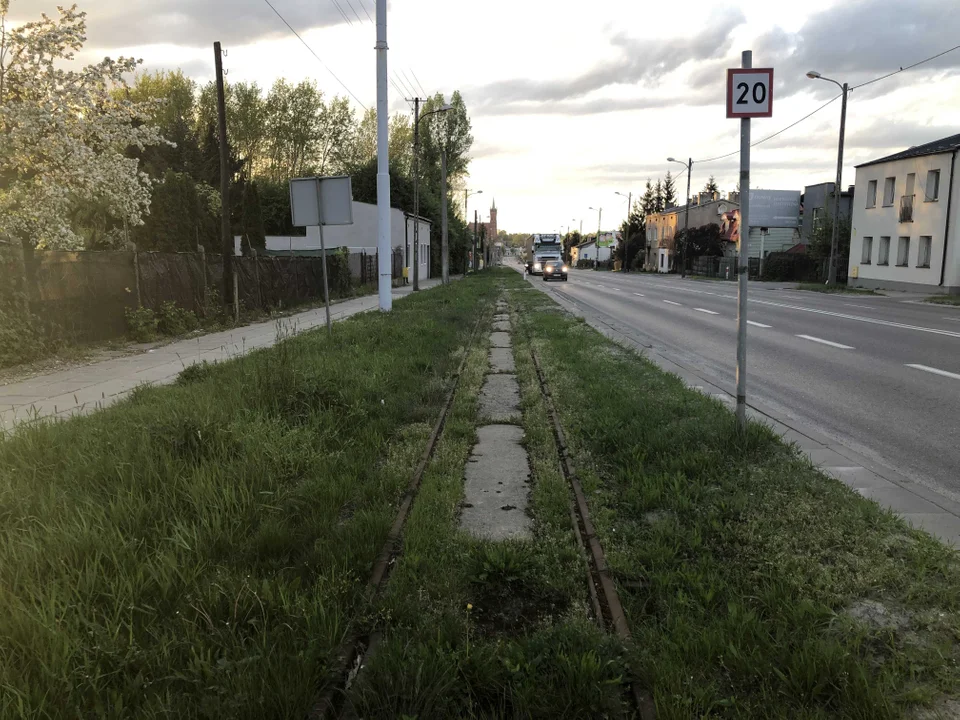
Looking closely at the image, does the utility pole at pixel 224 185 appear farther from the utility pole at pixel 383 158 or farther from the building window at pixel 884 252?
the building window at pixel 884 252

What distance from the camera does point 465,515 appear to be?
4445mm

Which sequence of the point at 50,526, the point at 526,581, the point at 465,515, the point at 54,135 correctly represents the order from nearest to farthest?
the point at 526,581 < the point at 50,526 < the point at 465,515 < the point at 54,135

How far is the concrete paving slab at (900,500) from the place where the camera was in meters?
4.41

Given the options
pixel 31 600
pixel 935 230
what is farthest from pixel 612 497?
pixel 935 230

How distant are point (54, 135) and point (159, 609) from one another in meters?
14.1

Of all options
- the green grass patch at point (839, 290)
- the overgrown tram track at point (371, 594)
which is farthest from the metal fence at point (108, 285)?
the green grass patch at point (839, 290)

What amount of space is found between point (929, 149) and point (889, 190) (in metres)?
2.93

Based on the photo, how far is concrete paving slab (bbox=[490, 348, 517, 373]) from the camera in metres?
10.4

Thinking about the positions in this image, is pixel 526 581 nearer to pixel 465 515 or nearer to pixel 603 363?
pixel 465 515

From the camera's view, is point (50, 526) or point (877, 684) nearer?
point (877, 684)

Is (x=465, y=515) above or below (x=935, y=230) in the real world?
below

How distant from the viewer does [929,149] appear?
33438 millimetres

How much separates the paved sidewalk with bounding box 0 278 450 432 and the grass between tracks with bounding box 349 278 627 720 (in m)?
4.44

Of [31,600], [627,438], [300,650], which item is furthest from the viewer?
[627,438]
